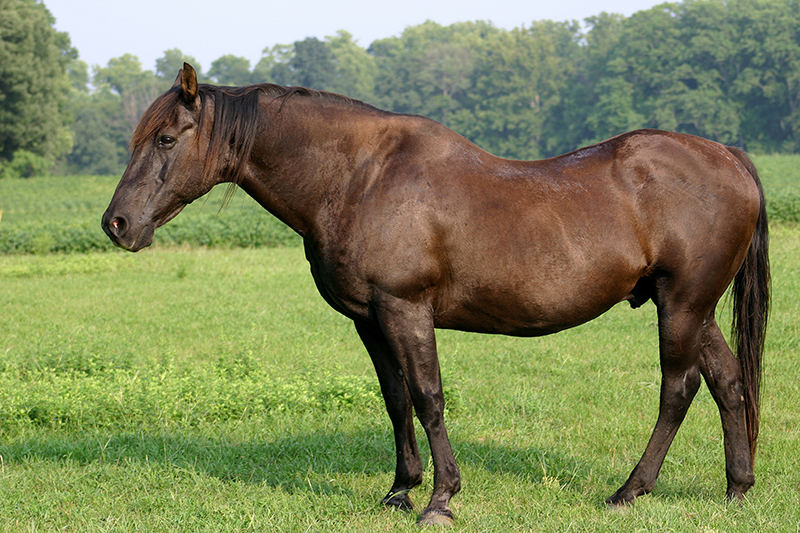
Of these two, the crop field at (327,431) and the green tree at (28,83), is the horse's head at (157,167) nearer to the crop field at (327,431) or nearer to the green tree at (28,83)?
the crop field at (327,431)

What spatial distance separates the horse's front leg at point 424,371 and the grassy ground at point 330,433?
19 cm

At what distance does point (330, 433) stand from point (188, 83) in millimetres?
3106

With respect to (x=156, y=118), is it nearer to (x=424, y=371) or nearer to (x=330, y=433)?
(x=424, y=371)

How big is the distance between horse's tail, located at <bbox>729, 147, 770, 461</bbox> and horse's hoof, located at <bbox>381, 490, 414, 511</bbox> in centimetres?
211

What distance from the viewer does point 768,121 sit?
68.8 m

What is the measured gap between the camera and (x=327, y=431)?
5590 millimetres

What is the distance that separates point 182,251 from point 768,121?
6676 cm

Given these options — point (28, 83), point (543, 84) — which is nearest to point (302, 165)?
point (28, 83)

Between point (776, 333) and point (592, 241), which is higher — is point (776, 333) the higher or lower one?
the lower one

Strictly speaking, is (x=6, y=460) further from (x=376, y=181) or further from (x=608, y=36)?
(x=608, y=36)

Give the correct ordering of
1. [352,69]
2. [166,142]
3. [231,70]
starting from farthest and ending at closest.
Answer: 1. [231,70]
2. [352,69]
3. [166,142]

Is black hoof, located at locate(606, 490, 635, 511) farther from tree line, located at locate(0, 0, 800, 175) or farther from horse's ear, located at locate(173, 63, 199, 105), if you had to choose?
tree line, located at locate(0, 0, 800, 175)

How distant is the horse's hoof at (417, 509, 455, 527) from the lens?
377 centimetres

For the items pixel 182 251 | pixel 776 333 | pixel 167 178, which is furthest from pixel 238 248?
pixel 167 178
